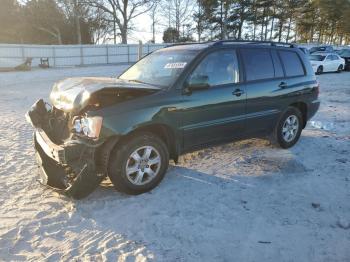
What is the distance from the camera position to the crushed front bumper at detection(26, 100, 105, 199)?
4098 mm

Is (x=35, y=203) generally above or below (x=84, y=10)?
below

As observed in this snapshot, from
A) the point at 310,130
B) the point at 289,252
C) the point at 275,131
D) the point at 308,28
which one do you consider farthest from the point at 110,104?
the point at 308,28

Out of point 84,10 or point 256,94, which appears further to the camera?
point 84,10

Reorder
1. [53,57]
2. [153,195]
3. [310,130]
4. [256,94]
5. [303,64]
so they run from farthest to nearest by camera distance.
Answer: [53,57] < [310,130] < [303,64] < [256,94] < [153,195]

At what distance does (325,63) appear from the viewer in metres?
23.4

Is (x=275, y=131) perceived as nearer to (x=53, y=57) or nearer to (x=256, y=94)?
(x=256, y=94)

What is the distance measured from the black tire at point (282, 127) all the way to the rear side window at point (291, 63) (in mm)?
658

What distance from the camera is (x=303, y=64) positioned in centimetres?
688

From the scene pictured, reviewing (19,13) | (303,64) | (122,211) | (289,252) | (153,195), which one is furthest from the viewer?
(19,13)

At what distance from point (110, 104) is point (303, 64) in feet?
13.9

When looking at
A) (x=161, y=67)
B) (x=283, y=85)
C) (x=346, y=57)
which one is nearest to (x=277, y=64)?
(x=283, y=85)

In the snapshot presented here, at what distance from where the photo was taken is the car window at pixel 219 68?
5070 mm

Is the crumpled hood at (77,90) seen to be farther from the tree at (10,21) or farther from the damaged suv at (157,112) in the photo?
the tree at (10,21)

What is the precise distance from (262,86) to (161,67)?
1.72 m
